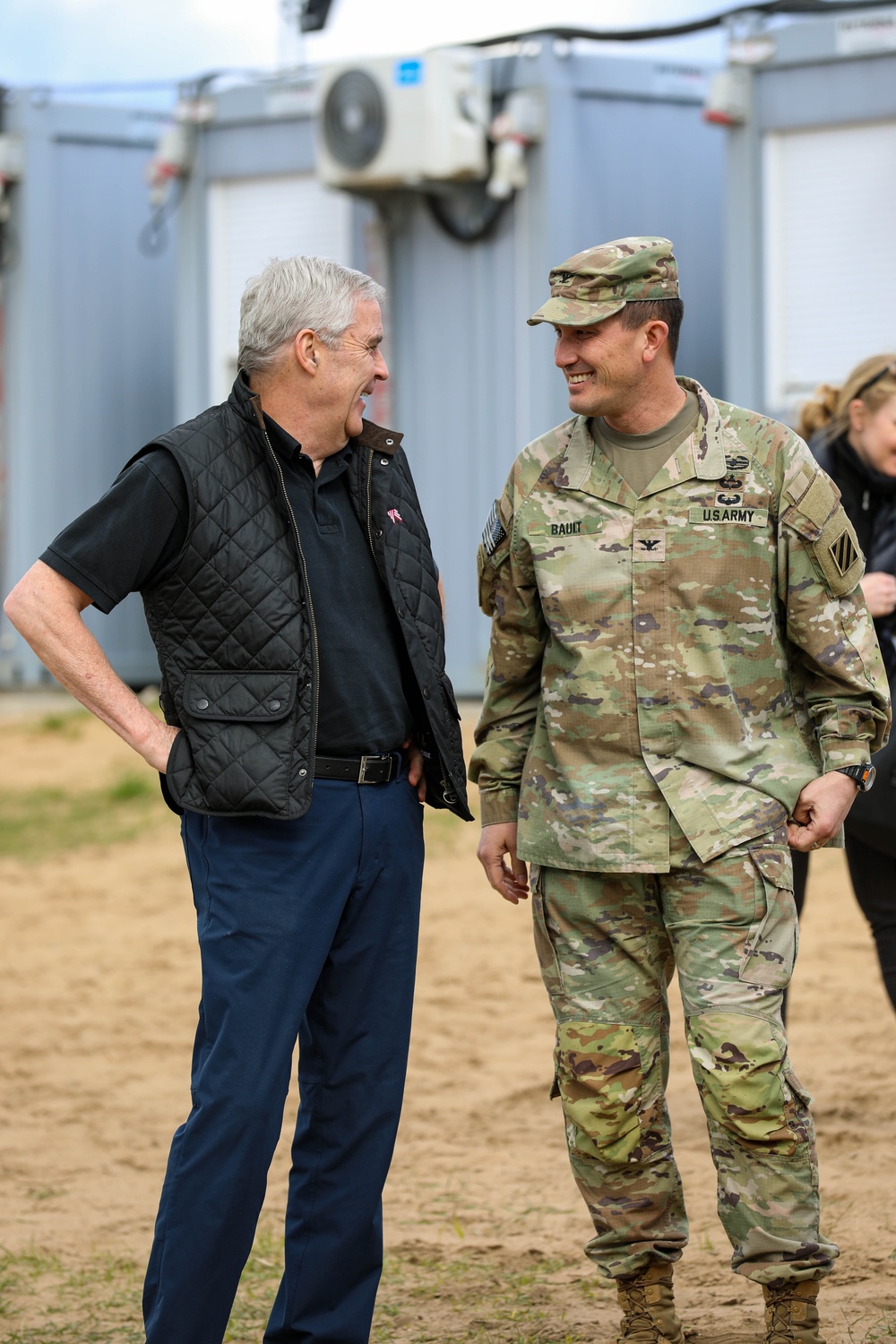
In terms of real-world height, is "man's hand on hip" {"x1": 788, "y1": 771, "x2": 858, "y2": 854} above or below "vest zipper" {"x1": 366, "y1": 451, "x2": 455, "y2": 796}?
below

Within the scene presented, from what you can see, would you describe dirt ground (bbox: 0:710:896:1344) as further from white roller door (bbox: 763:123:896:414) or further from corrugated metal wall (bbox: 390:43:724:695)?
white roller door (bbox: 763:123:896:414)

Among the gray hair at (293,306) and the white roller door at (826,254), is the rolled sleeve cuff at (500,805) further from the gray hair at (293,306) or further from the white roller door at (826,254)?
the white roller door at (826,254)

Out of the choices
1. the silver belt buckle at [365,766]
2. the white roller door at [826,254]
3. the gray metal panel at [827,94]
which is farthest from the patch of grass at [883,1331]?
the gray metal panel at [827,94]

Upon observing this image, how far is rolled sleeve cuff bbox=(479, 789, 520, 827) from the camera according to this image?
11.6 feet

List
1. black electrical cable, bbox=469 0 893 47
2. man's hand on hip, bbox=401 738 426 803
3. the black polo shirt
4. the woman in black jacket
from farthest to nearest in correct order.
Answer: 1. black electrical cable, bbox=469 0 893 47
2. the woman in black jacket
3. man's hand on hip, bbox=401 738 426 803
4. the black polo shirt

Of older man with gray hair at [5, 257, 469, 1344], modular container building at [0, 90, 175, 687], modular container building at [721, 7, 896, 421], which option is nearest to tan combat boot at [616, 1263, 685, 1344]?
older man with gray hair at [5, 257, 469, 1344]

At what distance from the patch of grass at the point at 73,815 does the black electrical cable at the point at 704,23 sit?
16.6 feet

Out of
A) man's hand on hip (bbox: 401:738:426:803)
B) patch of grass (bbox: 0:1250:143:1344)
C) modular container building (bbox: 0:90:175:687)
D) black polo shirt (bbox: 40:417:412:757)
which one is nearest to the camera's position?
black polo shirt (bbox: 40:417:412:757)

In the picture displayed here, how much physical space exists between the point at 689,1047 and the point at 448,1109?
2.59 metres

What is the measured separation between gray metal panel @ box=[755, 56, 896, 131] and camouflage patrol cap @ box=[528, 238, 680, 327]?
7.16 meters

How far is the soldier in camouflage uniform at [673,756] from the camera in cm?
319

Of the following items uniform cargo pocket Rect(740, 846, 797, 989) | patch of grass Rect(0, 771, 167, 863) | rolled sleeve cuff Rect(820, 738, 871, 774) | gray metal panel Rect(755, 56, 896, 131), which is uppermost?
gray metal panel Rect(755, 56, 896, 131)

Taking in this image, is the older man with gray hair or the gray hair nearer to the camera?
the older man with gray hair

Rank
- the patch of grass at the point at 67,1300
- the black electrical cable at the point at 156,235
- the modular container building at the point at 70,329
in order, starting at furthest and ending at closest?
the black electrical cable at the point at 156,235
the modular container building at the point at 70,329
the patch of grass at the point at 67,1300
